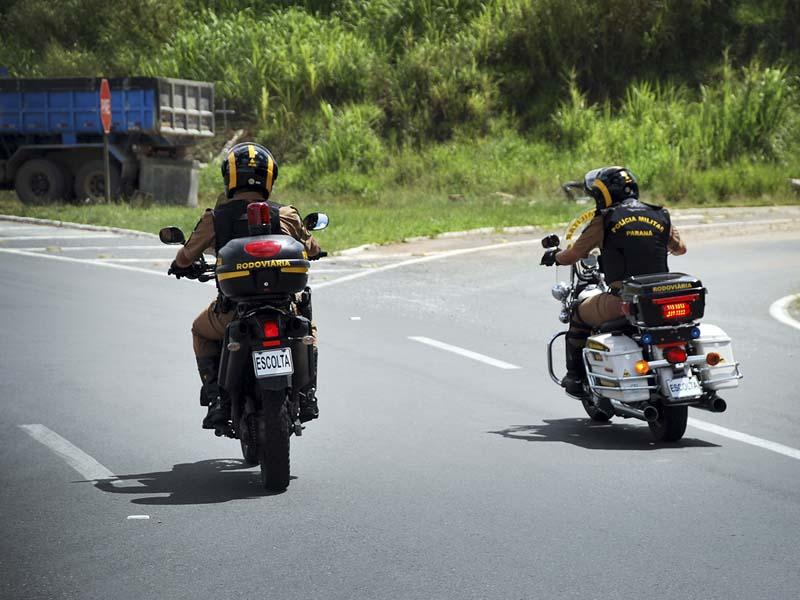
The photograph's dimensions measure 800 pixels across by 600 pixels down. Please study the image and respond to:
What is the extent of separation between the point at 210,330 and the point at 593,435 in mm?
2674

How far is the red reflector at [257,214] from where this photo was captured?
24.2ft

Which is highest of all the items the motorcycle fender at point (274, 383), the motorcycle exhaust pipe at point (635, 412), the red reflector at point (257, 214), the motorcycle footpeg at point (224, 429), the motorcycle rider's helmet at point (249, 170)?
the motorcycle rider's helmet at point (249, 170)

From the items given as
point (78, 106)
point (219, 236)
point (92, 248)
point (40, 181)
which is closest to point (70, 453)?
point (219, 236)

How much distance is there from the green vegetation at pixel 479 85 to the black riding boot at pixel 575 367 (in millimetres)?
20677

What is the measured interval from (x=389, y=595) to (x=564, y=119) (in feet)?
108

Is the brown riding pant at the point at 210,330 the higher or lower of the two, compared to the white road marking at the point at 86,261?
higher

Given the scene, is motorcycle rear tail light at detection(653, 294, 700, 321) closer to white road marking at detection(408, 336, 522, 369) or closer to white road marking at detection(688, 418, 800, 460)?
white road marking at detection(688, 418, 800, 460)

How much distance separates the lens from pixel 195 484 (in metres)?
7.50

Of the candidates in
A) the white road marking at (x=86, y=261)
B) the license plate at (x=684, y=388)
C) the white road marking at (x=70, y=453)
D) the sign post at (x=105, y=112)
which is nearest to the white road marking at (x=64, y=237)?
the white road marking at (x=86, y=261)

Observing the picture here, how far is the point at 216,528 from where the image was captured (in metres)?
6.50

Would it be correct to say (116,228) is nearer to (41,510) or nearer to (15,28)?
(41,510)

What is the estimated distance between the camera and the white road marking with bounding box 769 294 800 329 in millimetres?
14641

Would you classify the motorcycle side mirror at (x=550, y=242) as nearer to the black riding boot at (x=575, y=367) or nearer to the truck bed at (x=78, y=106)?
the black riding boot at (x=575, y=367)

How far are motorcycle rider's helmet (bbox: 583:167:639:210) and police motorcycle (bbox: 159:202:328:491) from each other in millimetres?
2424
